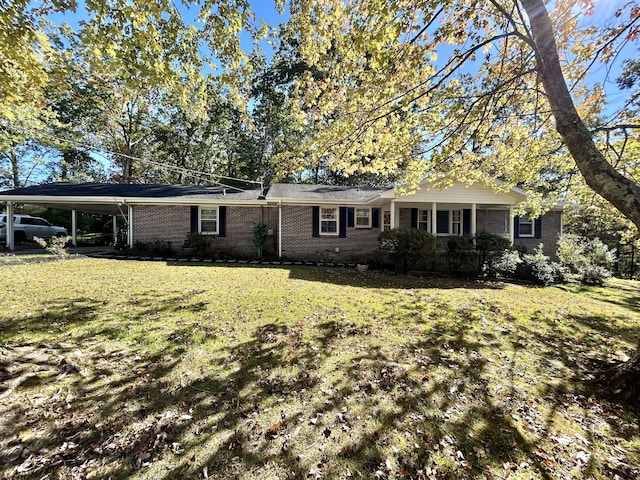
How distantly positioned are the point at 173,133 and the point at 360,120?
82.1 feet

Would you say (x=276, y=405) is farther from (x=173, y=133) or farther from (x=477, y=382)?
(x=173, y=133)

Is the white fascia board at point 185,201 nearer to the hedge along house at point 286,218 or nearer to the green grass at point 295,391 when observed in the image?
the hedge along house at point 286,218

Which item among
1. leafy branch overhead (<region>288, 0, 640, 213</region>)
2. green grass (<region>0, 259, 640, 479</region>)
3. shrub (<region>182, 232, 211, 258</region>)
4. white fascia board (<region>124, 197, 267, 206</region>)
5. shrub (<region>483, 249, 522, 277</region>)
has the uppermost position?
leafy branch overhead (<region>288, 0, 640, 213</region>)

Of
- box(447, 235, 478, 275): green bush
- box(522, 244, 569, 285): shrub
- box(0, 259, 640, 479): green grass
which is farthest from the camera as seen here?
box(447, 235, 478, 275): green bush

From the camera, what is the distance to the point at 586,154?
3564 mm

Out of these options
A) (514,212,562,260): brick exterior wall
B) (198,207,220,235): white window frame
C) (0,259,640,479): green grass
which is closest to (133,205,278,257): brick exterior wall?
(198,207,220,235): white window frame

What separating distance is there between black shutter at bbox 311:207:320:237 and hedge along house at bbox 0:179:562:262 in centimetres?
5

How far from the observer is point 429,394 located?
3184 mm

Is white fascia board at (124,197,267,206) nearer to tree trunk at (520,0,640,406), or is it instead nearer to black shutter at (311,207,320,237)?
black shutter at (311,207,320,237)

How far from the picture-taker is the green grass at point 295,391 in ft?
7.41

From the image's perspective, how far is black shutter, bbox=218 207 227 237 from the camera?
13852 millimetres

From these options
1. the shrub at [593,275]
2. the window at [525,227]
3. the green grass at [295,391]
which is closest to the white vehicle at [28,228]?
the green grass at [295,391]

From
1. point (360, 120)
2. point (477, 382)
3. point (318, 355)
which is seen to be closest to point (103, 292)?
point (318, 355)

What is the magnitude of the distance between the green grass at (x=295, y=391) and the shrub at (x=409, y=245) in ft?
15.4
